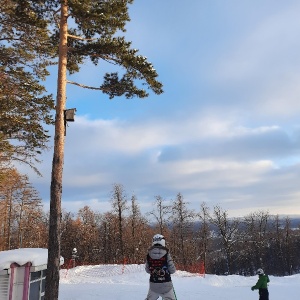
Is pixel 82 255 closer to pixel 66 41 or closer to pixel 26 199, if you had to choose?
pixel 26 199

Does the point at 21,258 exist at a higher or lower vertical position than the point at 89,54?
lower

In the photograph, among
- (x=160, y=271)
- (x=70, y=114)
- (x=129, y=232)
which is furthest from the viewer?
(x=129, y=232)

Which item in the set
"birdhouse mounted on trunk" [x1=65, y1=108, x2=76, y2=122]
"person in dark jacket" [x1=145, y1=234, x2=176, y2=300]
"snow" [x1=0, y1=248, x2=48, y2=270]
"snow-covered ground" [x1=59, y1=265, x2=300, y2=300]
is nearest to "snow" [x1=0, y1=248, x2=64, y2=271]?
"snow" [x1=0, y1=248, x2=48, y2=270]

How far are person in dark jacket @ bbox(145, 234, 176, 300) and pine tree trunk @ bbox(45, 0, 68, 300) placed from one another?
10.3 feet

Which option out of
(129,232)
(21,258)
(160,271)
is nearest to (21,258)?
(21,258)

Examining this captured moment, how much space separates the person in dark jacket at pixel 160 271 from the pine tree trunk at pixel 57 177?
3128 millimetres

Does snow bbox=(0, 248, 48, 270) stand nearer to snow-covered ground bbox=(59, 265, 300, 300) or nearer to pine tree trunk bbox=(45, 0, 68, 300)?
pine tree trunk bbox=(45, 0, 68, 300)

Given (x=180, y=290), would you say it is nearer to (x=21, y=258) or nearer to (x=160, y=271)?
(x=21, y=258)

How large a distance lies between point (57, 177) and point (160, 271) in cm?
420

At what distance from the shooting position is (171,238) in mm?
57094

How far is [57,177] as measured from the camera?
33.7 feet

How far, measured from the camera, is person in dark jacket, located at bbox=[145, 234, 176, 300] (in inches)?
302

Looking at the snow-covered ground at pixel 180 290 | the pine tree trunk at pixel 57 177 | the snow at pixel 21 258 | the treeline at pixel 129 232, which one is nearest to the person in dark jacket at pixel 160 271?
the pine tree trunk at pixel 57 177

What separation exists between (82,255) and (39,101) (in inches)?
1886
